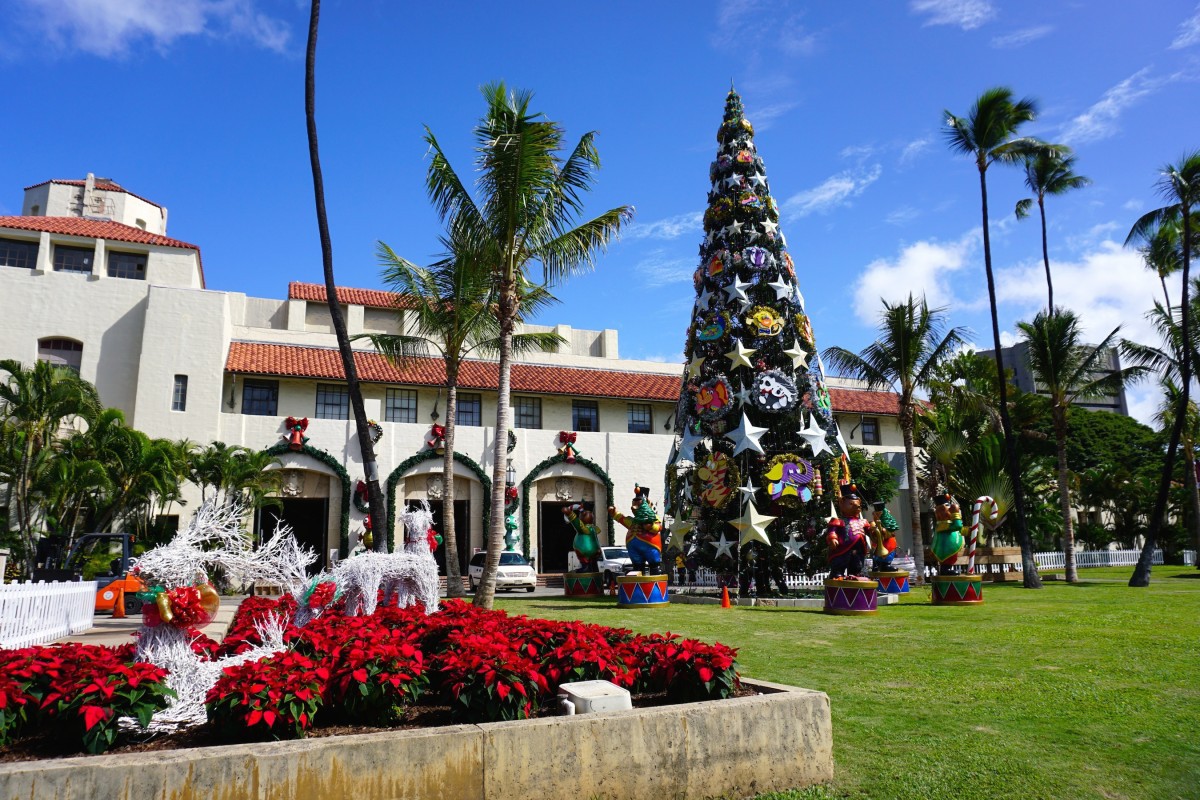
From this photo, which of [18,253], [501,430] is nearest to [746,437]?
[501,430]

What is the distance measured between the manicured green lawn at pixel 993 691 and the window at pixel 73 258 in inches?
914

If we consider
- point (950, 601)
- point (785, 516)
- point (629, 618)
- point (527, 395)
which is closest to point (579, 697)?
point (629, 618)

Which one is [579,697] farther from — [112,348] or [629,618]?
[112,348]

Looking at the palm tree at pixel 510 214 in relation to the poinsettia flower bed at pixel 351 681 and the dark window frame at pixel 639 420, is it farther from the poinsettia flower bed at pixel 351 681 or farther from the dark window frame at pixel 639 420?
the dark window frame at pixel 639 420

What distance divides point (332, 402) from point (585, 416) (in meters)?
9.64

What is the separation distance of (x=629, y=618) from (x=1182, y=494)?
1428 inches

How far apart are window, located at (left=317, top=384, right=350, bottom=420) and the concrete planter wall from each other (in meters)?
25.1

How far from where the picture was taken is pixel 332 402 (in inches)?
1125

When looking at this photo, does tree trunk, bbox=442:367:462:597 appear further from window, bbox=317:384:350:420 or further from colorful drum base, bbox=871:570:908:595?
colorful drum base, bbox=871:570:908:595

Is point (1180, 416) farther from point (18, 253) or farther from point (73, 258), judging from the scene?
point (18, 253)

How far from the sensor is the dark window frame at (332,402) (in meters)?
28.3

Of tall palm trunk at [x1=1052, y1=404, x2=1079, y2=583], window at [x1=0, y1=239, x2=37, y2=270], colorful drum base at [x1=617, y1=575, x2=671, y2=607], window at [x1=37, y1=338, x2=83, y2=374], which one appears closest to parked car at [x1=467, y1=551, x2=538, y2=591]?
colorful drum base at [x1=617, y1=575, x2=671, y2=607]

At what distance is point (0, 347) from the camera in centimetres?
2495

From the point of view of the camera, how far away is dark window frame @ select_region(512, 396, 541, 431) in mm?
30859
